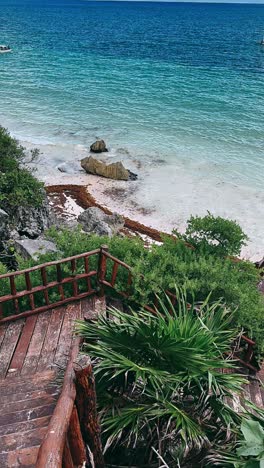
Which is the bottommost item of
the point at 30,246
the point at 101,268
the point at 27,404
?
the point at 30,246

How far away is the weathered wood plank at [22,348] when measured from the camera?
20.9 feet

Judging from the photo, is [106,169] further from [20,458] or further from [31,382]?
[20,458]

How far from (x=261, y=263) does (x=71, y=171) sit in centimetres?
1383

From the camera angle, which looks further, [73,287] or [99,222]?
[99,222]

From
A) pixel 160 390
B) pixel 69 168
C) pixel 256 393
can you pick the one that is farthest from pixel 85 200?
pixel 160 390

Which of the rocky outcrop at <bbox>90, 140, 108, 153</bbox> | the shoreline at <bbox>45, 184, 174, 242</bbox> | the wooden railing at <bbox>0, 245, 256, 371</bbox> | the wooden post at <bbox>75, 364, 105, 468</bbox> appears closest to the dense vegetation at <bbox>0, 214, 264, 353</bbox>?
the wooden railing at <bbox>0, 245, 256, 371</bbox>

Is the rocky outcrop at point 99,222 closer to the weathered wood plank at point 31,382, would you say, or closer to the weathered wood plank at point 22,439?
the weathered wood plank at point 31,382

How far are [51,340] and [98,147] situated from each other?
1941 cm

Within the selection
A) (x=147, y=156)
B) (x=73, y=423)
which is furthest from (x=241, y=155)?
(x=73, y=423)

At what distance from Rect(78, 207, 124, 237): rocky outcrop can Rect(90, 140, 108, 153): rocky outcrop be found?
30.2 feet

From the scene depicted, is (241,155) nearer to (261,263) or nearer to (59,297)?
(261,263)

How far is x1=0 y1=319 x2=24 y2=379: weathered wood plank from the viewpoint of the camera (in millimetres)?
6438

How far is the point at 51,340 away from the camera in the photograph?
692 cm

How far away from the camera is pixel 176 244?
9508 mm
